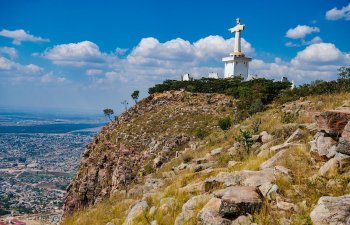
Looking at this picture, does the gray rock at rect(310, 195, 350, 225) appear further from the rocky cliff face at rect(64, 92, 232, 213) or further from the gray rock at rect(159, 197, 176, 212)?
the rocky cliff face at rect(64, 92, 232, 213)

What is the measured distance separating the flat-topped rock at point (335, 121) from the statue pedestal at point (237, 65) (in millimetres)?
40744

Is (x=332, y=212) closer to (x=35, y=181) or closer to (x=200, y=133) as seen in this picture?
(x=200, y=133)

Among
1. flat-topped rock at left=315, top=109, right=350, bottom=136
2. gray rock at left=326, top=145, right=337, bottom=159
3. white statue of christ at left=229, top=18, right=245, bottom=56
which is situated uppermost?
white statue of christ at left=229, top=18, right=245, bottom=56

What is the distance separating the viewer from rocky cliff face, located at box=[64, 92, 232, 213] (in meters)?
30.2

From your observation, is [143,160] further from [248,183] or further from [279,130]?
[248,183]

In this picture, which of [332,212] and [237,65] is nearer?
[332,212]

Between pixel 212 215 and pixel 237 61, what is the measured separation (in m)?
43.6

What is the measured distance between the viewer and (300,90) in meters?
32.6

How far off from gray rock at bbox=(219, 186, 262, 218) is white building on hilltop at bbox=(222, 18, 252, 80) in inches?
1689

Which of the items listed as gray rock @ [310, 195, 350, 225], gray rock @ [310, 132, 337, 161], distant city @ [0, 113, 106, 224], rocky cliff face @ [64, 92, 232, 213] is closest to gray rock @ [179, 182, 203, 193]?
gray rock @ [310, 132, 337, 161]

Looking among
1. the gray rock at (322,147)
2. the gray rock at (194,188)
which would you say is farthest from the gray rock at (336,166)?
the gray rock at (194,188)

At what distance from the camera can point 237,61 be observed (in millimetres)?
49250

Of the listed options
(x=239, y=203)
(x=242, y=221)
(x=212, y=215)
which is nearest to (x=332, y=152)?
(x=239, y=203)

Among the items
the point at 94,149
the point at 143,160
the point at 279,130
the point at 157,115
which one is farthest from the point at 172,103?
the point at 279,130
